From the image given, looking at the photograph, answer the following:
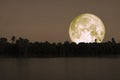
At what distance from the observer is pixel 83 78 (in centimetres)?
9062

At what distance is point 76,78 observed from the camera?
3585 inches

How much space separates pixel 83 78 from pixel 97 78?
3625 millimetres

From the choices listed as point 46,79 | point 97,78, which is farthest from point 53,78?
point 97,78

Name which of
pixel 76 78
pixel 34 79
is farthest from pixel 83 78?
→ pixel 34 79

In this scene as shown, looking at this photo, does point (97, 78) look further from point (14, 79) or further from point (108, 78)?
point (14, 79)

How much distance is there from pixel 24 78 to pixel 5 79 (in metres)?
5.46

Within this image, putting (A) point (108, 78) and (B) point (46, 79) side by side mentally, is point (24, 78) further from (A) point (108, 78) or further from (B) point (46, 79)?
(A) point (108, 78)

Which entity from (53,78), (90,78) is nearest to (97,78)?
(90,78)

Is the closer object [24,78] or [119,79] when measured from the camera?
[119,79]

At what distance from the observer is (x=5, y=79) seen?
86.4m

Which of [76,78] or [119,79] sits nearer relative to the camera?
[119,79]

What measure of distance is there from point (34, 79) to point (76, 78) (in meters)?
7.61

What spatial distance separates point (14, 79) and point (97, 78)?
1338 centimetres

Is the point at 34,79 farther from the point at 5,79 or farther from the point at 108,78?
the point at 108,78
